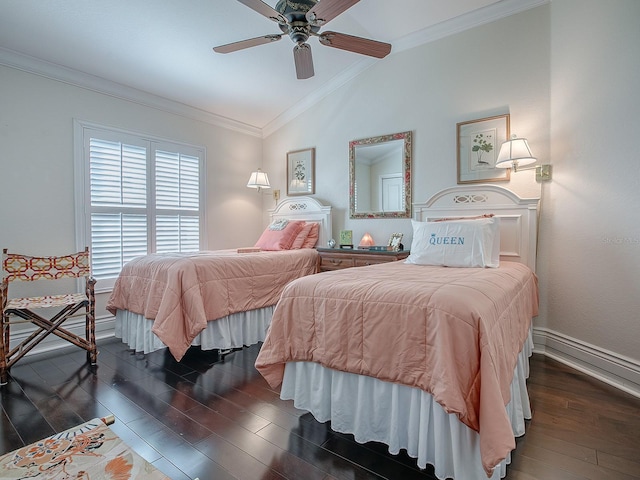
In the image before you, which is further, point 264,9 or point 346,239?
point 346,239

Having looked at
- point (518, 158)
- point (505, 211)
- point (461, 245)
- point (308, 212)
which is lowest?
point (461, 245)

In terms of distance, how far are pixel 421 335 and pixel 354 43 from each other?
2062mm

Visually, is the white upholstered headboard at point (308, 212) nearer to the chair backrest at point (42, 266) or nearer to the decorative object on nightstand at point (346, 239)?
the decorative object on nightstand at point (346, 239)

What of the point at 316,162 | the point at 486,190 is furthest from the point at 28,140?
the point at 486,190

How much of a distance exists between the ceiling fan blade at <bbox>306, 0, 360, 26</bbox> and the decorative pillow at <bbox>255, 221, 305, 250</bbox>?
7.85 ft

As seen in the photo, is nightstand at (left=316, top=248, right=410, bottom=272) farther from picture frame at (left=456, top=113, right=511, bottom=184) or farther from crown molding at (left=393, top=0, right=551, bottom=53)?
crown molding at (left=393, top=0, right=551, bottom=53)

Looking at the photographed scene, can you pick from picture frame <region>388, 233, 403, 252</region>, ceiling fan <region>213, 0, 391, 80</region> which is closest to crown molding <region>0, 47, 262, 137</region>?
ceiling fan <region>213, 0, 391, 80</region>

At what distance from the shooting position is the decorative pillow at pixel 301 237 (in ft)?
13.4

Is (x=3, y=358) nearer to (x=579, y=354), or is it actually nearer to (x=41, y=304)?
(x=41, y=304)

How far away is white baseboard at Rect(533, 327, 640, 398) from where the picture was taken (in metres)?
2.24

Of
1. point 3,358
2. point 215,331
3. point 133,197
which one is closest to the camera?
point 3,358

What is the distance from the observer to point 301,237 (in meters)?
4.17

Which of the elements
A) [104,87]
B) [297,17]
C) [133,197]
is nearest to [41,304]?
[133,197]

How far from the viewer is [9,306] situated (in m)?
2.49
